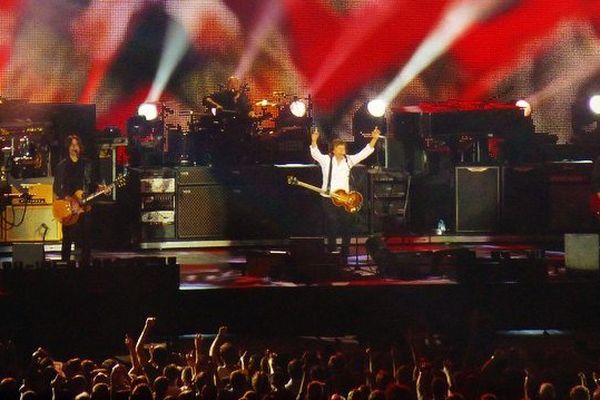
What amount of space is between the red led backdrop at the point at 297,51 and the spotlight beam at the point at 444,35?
0.17 feet

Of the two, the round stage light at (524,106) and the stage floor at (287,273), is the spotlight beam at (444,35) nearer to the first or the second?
the round stage light at (524,106)

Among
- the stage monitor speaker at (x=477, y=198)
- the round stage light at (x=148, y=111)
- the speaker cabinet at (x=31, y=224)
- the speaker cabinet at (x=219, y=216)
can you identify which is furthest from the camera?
the round stage light at (x=148, y=111)

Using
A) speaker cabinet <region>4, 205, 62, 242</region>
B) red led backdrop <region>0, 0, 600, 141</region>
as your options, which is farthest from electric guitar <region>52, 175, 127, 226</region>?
red led backdrop <region>0, 0, 600, 141</region>

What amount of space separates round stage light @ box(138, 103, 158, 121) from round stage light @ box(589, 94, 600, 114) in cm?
613

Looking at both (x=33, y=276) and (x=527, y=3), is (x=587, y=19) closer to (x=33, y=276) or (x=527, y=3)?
(x=527, y=3)

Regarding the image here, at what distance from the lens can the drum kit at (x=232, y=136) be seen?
12.8 metres

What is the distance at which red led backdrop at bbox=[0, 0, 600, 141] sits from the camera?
14.1 meters

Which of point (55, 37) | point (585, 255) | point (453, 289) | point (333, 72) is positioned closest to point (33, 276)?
point (453, 289)

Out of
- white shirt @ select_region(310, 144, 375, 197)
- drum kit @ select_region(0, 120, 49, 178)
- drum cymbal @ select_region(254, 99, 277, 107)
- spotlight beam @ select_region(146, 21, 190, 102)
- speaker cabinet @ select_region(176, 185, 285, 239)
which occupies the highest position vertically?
spotlight beam @ select_region(146, 21, 190, 102)

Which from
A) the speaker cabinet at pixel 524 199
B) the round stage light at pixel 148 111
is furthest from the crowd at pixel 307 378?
the round stage light at pixel 148 111

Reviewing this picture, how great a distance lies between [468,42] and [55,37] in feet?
19.9

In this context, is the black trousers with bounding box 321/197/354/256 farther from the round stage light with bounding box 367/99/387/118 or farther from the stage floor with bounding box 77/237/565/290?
the round stage light with bounding box 367/99/387/118

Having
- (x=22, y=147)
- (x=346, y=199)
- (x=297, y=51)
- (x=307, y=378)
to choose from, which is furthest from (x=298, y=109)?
(x=307, y=378)

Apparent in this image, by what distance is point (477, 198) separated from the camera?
41.6 feet
